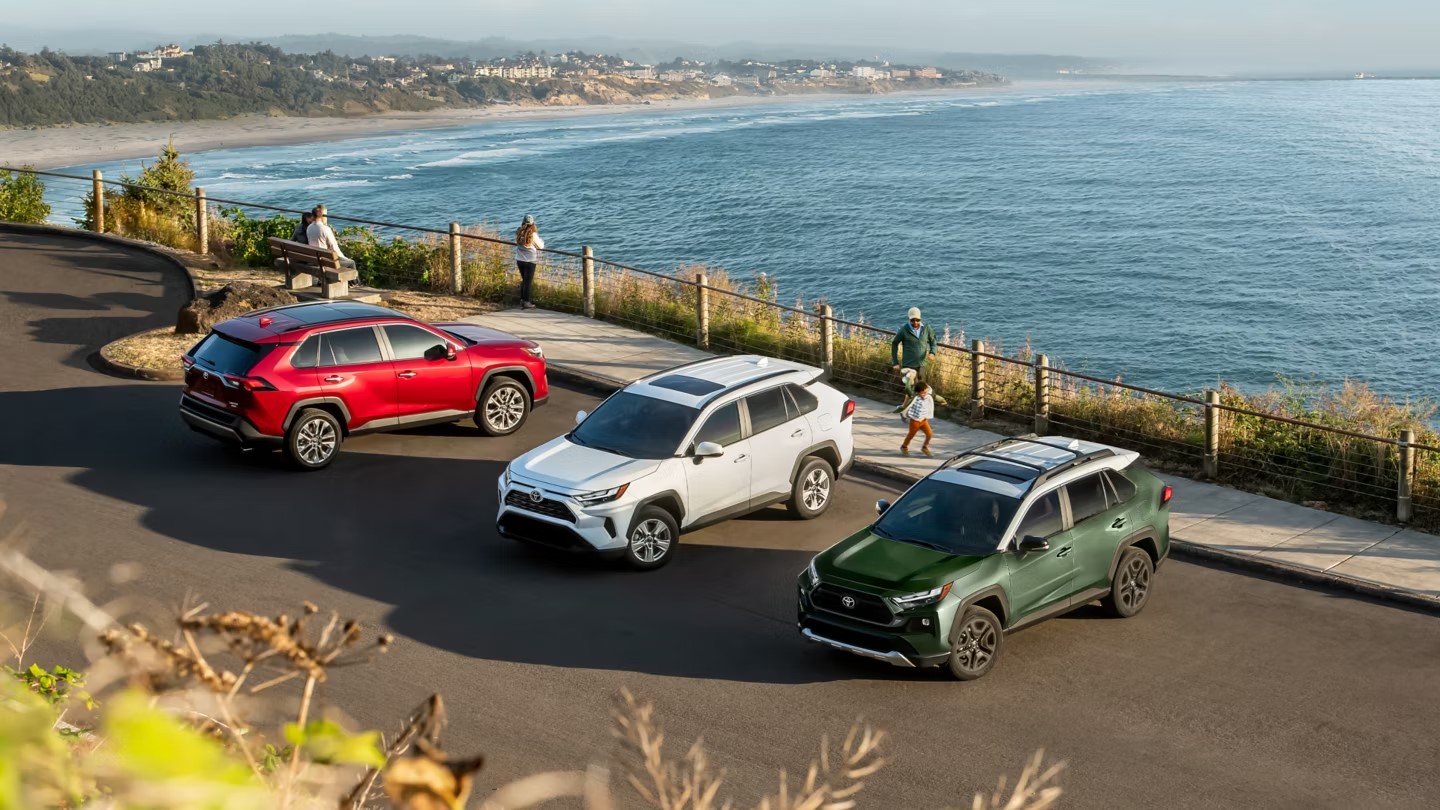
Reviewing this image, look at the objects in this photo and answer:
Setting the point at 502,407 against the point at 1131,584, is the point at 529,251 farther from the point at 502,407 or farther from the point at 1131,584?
the point at 1131,584

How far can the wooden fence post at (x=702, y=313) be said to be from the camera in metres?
24.0

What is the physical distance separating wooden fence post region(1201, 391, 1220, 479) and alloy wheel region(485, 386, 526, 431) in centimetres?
876

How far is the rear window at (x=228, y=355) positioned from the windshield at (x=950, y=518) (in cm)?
801

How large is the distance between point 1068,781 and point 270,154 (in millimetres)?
100566

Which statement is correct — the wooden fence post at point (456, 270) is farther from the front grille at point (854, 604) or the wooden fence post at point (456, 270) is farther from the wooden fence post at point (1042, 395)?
the front grille at point (854, 604)

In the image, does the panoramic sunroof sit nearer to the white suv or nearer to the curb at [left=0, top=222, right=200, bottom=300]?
the white suv

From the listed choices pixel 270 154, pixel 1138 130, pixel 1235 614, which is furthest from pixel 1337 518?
pixel 1138 130

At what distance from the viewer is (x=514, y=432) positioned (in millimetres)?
19438

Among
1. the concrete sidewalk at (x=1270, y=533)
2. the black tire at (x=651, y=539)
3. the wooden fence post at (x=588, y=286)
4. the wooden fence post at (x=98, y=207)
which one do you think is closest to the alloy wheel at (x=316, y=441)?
the black tire at (x=651, y=539)

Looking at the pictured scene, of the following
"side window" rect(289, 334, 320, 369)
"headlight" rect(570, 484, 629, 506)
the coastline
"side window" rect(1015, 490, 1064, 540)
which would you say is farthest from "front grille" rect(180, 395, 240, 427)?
the coastline

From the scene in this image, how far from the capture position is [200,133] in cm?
12050

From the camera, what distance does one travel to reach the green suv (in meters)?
12.2

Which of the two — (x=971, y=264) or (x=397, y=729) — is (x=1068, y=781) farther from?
(x=971, y=264)

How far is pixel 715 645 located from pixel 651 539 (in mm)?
2166
